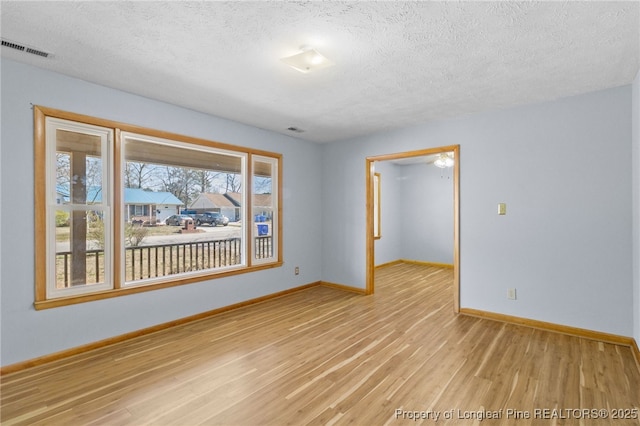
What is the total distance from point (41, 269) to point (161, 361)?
134cm

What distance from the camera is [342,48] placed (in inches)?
92.6

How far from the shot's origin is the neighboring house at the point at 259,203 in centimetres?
446

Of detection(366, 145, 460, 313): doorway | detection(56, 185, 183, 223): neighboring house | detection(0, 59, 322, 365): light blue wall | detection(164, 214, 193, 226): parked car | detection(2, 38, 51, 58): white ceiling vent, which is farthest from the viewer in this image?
detection(366, 145, 460, 313): doorway

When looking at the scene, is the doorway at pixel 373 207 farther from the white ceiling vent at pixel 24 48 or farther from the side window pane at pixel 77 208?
the white ceiling vent at pixel 24 48

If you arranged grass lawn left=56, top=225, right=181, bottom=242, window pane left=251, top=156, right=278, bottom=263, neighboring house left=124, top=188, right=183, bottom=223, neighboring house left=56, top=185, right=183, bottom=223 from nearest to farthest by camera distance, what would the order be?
grass lawn left=56, top=225, right=181, bottom=242 → neighboring house left=56, top=185, right=183, bottom=223 → neighboring house left=124, top=188, right=183, bottom=223 → window pane left=251, top=156, right=278, bottom=263

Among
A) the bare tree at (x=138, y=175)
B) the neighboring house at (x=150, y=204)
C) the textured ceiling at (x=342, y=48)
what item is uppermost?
the textured ceiling at (x=342, y=48)

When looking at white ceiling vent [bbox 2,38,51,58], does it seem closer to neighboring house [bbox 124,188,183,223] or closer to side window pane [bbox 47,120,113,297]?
side window pane [bbox 47,120,113,297]

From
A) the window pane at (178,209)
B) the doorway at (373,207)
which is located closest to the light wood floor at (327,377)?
the doorway at (373,207)

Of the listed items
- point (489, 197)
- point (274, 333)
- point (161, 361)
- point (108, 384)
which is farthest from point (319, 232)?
point (108, 384)

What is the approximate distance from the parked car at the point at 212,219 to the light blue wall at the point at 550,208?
3051 millimetres

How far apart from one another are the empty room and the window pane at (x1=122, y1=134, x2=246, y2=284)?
3cm

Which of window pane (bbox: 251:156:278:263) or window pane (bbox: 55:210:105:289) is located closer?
window pane (bbox: 55:210:105:289)

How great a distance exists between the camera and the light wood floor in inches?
80.7

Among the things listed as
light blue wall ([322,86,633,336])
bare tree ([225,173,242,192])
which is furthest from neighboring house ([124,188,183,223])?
light blue wall ([322,86,633,336])
